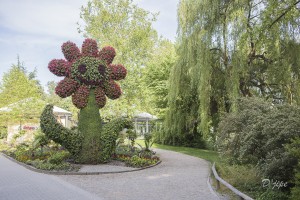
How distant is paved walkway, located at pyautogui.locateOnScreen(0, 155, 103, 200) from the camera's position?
7.91 metres

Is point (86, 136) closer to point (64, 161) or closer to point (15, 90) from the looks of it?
point (64, 161)

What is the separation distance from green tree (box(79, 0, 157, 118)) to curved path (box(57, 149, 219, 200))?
31.7 feet

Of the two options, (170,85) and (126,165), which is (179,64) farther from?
(126,165)

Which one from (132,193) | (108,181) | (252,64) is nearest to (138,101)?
(252,64)

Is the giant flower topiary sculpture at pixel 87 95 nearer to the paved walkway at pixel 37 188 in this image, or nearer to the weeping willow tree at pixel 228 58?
the paved walkway at pixel 37 188

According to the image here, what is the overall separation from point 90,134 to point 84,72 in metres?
2.90

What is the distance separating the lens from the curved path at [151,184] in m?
8.05

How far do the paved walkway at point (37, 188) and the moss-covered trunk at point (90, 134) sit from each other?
7.16 ft

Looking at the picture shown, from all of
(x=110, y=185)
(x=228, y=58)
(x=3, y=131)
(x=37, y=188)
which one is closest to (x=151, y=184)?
(x=110, y=185)

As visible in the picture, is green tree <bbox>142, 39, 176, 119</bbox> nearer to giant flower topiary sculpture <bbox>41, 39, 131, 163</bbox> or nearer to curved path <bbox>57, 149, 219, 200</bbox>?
giant flower topiary sculpture <bbox>41, 39, 131, 163</bbox>

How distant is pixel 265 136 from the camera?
812cm

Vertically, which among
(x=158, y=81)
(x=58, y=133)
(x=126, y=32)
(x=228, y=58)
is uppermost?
(x=126, y=32)

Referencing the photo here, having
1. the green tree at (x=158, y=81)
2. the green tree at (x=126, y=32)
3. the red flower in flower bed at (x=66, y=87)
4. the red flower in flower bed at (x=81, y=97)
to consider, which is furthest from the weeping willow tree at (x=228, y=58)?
the green tree at (x=158, y=81)

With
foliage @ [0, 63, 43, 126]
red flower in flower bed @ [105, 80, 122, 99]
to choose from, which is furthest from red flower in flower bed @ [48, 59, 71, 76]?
foliage @ [0, 63, 43, 126]
